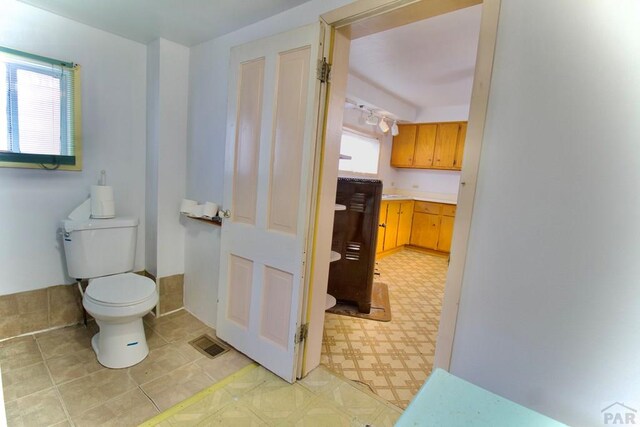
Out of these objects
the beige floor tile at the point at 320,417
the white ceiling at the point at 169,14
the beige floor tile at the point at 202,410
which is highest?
the white ceiling at the point at 169,14

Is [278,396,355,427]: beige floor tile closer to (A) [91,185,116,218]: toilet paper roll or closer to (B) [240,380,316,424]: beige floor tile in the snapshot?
(B) [240,380,316,424]: beige floor tile

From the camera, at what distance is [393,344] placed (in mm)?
2271

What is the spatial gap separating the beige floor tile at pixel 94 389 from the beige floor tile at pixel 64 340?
35 cm

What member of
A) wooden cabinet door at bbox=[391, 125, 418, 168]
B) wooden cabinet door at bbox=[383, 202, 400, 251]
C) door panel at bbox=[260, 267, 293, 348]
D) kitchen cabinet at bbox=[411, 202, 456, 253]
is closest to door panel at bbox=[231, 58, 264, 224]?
door panel at bbox=[260, 267, 293, 348]

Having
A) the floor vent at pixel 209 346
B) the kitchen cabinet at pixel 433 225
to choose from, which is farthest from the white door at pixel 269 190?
the kitchen cabinet at pixel 433 225

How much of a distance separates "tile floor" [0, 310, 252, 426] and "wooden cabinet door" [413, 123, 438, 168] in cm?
424

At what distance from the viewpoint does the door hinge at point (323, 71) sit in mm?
1536

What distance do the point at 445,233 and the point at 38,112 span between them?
481 centimetres

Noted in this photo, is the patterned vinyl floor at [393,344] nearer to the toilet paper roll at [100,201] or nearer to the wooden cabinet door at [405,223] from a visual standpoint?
the wooden cabinet door at [405,223]

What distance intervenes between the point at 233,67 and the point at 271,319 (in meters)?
1.60

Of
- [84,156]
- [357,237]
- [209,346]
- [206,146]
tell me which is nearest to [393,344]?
[357,237]

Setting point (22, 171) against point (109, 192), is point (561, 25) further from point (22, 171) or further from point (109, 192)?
point (22, 171)

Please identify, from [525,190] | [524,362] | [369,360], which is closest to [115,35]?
[525,190]

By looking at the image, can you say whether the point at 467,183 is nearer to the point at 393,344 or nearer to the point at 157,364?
the point at 393,344
